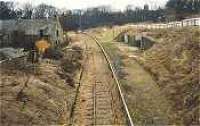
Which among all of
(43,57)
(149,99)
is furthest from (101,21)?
(149,99)

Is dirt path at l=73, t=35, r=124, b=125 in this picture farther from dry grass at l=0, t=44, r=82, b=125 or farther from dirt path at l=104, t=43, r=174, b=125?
dirt path at l=104, t=43, r=174, b=125

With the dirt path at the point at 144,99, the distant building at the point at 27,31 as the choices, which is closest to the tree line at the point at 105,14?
the distant building at the point at 27,31

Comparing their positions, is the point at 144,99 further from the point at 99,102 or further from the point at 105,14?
the point at 105,14

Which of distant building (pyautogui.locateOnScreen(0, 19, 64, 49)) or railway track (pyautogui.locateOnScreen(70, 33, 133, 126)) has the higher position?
distant building (pyautogui.locateOnScreen(0, 19, 64, 49))

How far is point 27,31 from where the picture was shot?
67.0m

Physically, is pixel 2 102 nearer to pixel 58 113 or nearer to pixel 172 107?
pixel 58 113

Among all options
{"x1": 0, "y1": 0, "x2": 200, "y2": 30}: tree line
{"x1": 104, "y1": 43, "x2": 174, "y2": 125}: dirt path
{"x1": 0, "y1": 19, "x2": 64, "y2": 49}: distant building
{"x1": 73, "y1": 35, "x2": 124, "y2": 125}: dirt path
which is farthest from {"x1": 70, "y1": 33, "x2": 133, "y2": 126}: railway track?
{"x1": 0, "y1": 0, "x2": 200, "y2": 30}: tree line

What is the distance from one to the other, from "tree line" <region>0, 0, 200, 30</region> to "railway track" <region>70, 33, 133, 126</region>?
5571 centimetres

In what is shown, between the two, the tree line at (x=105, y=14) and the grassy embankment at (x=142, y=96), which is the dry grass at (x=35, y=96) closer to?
the grassy embankment at (x=142, y=96)

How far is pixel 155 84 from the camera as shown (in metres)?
32.3

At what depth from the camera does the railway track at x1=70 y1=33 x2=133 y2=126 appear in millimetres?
22922

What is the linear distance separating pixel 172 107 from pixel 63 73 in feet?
42.5

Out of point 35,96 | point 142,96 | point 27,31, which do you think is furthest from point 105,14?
point 35,96

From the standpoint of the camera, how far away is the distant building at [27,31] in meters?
64.3
